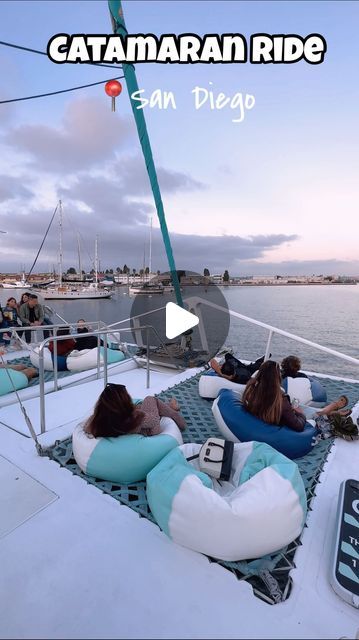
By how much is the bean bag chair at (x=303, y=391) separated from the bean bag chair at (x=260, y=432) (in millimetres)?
1010

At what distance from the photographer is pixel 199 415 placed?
143 inches

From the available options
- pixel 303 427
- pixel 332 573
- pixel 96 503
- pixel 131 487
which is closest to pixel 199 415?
pixel 303 427

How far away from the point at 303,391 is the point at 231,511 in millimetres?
2670

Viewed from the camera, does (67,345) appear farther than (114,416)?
Yes

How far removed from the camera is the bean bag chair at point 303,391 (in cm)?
391

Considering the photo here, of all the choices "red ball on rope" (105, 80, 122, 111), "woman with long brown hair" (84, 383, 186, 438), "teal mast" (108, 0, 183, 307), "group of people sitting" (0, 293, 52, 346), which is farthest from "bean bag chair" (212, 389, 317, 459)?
"group of people sitting" (0, 293, 52, 346)

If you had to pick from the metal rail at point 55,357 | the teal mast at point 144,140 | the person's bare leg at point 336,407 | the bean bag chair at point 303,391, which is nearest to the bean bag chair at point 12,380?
the metal rail at point 55,357

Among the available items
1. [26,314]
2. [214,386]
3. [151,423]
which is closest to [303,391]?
[214,386]

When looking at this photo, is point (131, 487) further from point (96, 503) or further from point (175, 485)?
point (175, 485)

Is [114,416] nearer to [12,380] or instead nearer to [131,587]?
[131,587]

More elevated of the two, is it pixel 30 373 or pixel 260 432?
pixel 260 432

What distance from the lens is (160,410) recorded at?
2.96 metres

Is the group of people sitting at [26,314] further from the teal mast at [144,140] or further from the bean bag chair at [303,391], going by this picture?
the bean bag chair at [303,391]

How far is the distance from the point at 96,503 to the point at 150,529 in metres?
0.44
